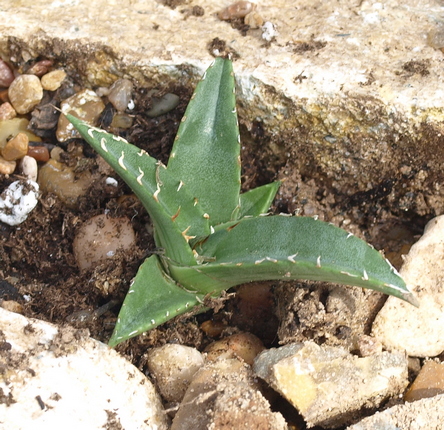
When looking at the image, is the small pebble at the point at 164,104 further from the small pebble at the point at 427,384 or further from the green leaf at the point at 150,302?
the small pebble at the point at 427,384

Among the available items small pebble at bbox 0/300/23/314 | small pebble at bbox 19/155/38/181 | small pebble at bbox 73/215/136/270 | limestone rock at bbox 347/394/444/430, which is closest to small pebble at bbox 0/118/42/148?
small pebble at bbox 19/155/38/181

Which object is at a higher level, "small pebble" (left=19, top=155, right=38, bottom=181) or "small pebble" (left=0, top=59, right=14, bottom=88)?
"small pebble" (left=0, top=59, right=14, bottom=88)

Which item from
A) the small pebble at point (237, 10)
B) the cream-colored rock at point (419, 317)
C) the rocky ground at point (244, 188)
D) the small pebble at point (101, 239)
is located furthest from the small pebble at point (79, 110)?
the cream-colored rock at point (419, 317)

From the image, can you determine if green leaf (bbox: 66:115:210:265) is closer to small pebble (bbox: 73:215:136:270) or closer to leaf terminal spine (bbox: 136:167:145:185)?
leaf terminal spine (bbox: 136:167:145:185)

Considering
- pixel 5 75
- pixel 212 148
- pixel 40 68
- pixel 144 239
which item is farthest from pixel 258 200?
pixel 5 75

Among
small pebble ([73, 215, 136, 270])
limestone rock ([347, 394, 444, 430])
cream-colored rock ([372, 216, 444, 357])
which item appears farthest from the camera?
small pebble ([73, 215, 136, 270])

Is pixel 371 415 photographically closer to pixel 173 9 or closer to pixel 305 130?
pixel 305 130
